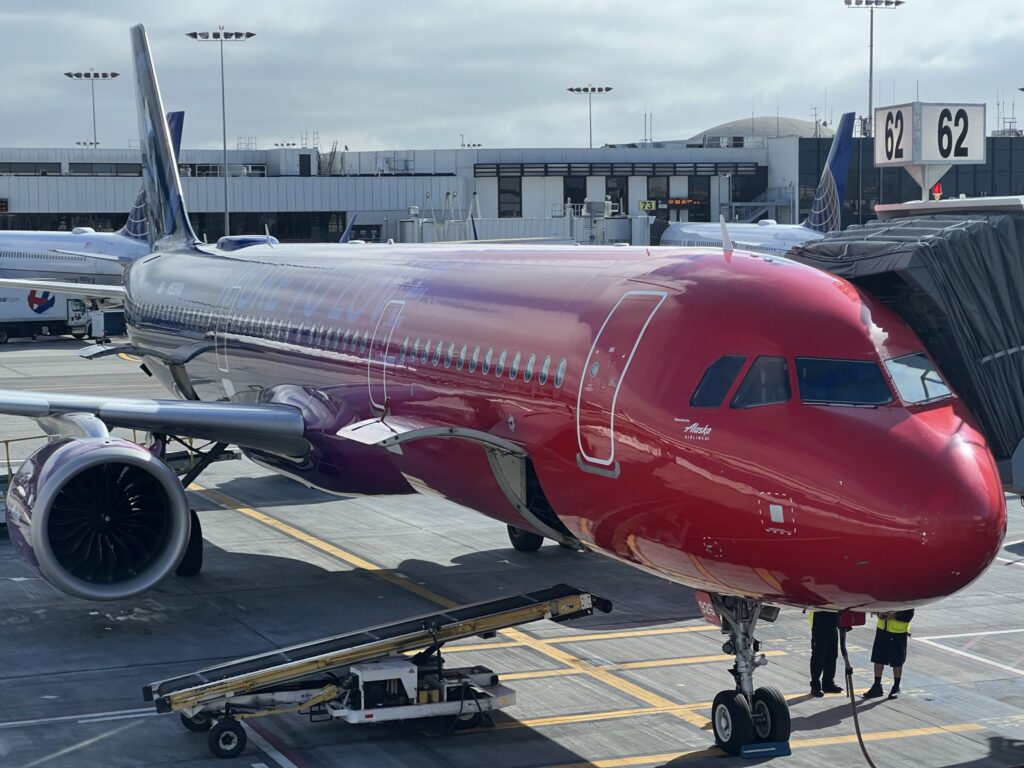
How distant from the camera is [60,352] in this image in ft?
214

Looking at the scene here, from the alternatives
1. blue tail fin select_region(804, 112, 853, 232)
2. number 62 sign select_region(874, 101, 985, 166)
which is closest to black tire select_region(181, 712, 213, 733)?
number 62 sign select_region(874, 101, 985, 166)

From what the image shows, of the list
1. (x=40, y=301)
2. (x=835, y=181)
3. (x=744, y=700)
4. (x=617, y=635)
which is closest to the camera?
(x=744, y=700)

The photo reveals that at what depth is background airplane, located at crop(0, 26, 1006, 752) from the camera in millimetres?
11953

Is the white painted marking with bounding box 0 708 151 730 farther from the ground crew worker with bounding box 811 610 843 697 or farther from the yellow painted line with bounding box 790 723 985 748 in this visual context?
the ground crew worker with bounding box 811 610 843 697

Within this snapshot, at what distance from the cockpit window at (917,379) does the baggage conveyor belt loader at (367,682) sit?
14.5 ft

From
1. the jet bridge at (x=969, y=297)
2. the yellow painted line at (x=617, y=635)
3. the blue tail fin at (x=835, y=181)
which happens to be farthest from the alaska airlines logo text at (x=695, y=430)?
the blue tail fin at (x=835, y=181)

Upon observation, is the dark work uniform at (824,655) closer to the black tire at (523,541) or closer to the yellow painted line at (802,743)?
the yellow painted line at (802,743)

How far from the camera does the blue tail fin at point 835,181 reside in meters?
59.8

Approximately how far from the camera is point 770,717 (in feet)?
48.3

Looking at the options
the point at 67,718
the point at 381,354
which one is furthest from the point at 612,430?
the point at 67,718

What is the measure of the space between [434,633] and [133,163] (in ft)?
356

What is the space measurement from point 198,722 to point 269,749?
886 millimetres

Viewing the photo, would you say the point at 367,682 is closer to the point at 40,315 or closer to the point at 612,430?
the point at 612,430

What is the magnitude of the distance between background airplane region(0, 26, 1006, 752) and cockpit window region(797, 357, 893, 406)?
2 centimetres
